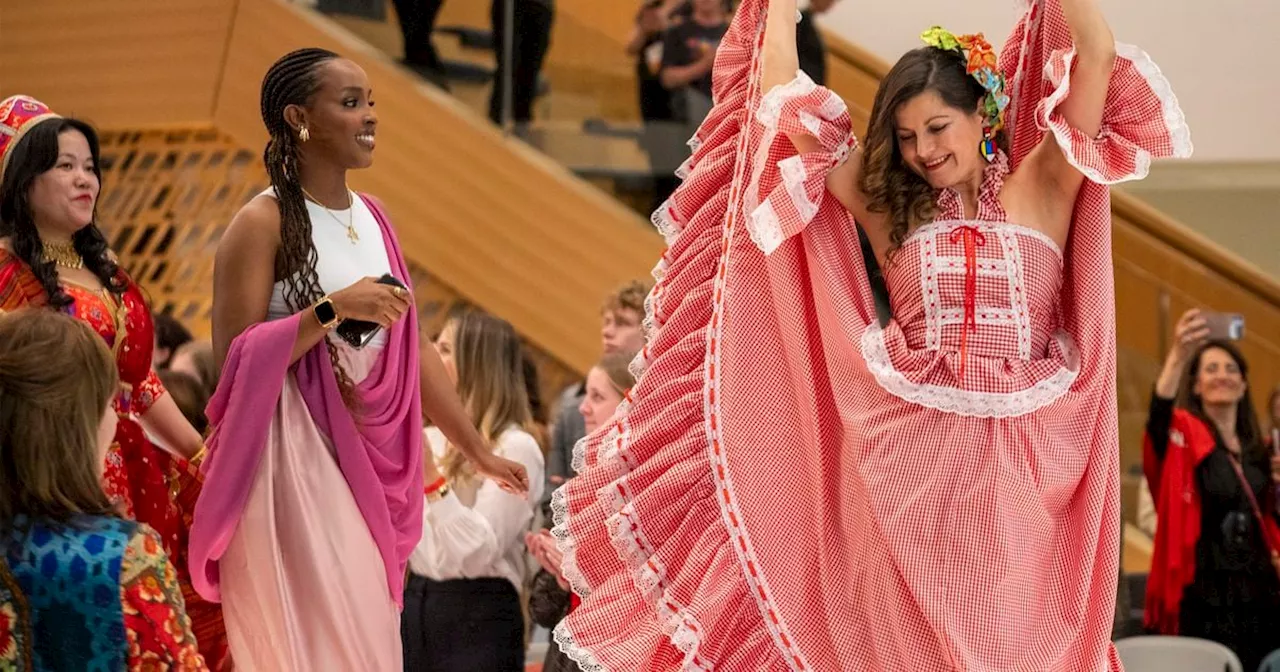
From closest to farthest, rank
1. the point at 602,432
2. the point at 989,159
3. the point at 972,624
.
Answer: the point at 972,624, the point at 989,159, the point at 602,432

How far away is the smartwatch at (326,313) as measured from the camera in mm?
2945

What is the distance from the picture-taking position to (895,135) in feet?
10.1

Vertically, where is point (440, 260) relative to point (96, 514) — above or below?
below

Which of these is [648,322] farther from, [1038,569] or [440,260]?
[440,260]

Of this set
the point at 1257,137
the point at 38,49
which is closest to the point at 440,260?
the point at 38,49

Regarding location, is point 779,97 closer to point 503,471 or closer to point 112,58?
point 503,471

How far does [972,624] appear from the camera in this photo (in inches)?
113

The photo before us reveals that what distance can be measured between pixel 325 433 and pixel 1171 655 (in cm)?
260

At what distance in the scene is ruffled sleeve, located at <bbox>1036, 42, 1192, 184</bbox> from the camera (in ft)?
9.59

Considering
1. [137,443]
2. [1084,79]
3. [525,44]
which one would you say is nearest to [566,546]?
[137,443]

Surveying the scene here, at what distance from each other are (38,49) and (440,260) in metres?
1.99

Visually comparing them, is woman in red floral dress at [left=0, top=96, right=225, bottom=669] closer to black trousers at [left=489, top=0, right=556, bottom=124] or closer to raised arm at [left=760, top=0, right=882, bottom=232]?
raised arm at [left=760, top=0, right=882, bottom=232]

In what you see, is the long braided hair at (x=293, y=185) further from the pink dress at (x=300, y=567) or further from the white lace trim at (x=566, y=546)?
the white lace trim at (x=566, y=546)

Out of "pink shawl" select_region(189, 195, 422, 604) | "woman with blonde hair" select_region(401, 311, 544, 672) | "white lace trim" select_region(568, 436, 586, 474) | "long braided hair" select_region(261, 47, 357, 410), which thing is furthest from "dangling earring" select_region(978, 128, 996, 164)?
"woman with blonde hair" select_region(401, 311, 544, 672)
